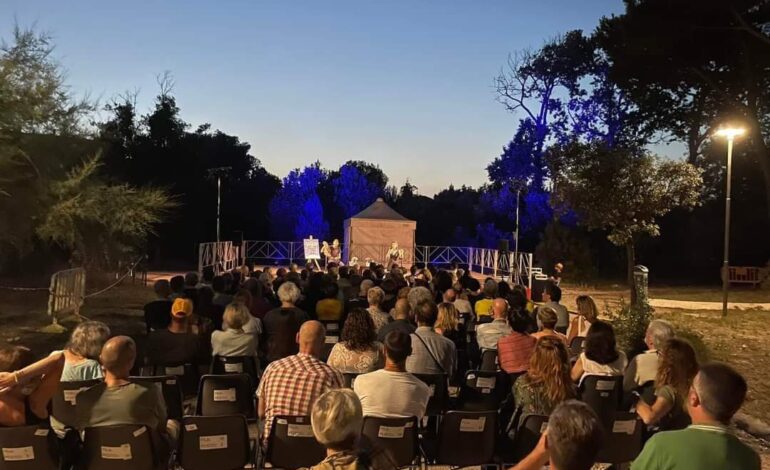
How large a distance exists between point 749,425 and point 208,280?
8.21 meters

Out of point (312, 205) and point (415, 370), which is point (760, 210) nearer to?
point (312, 205)

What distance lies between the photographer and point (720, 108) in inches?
826

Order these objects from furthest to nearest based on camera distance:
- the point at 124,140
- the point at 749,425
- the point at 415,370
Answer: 1. the point at 124,140
2. the point at 749,425
3. the point at 415,370

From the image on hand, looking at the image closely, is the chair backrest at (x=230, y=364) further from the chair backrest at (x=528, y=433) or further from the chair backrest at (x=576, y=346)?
the chair backrest at (x=576, y=346)

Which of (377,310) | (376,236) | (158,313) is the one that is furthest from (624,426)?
(376,236)

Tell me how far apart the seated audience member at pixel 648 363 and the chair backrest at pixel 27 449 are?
339 centimetres

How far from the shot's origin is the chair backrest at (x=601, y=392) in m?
4.04

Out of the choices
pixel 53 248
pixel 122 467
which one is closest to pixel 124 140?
pixel 53 248

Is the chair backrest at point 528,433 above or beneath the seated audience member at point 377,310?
beneath

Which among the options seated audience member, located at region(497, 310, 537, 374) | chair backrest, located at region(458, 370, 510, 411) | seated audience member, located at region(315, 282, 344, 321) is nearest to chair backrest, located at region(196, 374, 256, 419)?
chair backrest, located at region(458, 370, 510, 411)

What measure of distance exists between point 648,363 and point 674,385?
1.90 feet

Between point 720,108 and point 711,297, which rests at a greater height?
point 720,108

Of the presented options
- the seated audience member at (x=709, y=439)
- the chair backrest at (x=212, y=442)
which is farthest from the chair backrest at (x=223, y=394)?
the seated audience member at (x=709, y=439)

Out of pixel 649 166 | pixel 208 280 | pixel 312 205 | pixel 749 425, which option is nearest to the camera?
pixel 749 425
